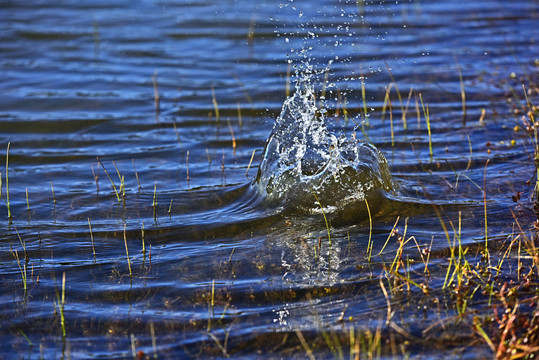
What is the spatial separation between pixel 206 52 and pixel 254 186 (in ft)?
15.8

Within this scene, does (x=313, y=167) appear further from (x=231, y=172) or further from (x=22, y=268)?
(x=22, y=268)

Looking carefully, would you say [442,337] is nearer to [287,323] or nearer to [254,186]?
[287,323]

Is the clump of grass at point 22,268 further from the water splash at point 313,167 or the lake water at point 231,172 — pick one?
the water splash at point 313,167

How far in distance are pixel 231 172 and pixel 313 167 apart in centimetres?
93

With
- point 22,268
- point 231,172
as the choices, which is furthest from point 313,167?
point 22,268

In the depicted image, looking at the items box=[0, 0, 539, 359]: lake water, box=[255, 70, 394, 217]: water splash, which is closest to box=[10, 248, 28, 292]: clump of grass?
box=[0, 0, 539, 359]: lake water

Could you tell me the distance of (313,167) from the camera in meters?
6.17

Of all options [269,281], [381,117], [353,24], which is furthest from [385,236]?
[353,24]

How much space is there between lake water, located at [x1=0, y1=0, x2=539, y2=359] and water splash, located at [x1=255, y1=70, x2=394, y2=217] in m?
0.10

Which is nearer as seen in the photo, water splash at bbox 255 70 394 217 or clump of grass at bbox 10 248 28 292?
clump of grass at bbox 10 248 28 292

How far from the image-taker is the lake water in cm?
415

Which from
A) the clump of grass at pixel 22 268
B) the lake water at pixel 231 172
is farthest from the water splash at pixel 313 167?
the clump of grass at pixel 22 268

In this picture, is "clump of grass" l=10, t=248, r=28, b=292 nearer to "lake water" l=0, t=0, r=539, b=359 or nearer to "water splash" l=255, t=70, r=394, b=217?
"lake water" l=0, t=0, r=539, b=359

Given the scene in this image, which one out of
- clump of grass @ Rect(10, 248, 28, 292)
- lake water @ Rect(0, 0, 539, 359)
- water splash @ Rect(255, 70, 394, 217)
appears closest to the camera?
lake water @ Rect(0, 0, 539, 359)
